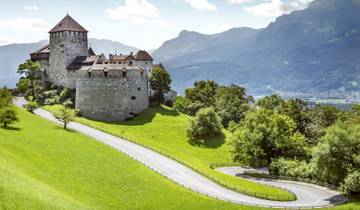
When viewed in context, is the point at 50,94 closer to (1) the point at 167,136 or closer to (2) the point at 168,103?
(2) the point at 168,103

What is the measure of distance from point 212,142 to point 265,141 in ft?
67.0

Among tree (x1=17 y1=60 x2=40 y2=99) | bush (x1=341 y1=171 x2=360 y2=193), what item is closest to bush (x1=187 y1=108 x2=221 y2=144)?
bush (x1=341 y1=171 x2=360 y2=193)

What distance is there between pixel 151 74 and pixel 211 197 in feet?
243

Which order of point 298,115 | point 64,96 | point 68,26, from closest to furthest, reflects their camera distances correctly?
point 298,115 → point 64,96 → point 68,26

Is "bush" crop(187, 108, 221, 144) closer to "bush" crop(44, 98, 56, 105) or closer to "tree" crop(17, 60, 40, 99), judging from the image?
"bush" crop(44, 98, 56, 105)

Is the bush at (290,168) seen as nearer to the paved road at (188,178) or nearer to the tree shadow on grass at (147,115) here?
the paved road at (188,178)

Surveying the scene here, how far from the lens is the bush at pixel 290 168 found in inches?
3195

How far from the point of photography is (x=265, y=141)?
88.2 metres

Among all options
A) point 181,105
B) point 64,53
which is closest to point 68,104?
point 64,53

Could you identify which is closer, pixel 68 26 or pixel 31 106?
pixel 31 106

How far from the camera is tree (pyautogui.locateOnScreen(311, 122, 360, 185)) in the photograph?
6644cm

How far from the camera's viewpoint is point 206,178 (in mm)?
70500

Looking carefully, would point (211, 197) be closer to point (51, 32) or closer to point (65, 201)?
point (65, 201)

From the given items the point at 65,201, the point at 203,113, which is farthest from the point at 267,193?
the point at 203,113
